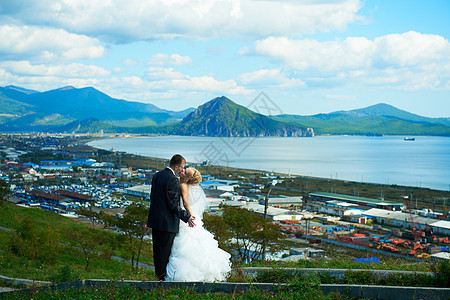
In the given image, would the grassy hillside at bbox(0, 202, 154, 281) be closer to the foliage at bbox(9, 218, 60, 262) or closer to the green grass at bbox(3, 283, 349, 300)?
the foliage at bbox(9, 218, 60, 262)

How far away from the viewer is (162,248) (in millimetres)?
4734

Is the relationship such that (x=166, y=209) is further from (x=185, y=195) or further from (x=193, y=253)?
(x=193, y=253)

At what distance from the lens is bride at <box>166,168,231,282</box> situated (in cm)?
466

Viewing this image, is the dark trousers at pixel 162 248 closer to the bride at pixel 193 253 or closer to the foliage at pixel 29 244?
the bride at pixel 193 253

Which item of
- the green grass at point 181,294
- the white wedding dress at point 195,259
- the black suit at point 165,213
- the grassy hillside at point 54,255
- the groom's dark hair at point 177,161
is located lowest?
the grassy hillside at point 54,255

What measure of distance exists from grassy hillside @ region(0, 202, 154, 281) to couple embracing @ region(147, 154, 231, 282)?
627 mm

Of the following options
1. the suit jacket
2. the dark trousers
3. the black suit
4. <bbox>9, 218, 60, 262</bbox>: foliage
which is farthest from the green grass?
<bbox>9, 218, 60, 262</bbox>: foliage

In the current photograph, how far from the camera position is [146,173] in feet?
257

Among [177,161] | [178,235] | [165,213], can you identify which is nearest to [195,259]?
[178,235]

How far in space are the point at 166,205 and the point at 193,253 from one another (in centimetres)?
66

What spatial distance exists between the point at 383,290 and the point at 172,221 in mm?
2490

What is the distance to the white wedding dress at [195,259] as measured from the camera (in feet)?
15.3

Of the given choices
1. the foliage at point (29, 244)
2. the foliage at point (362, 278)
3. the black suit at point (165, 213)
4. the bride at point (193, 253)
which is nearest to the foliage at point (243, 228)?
the foliage at point (29, 244)

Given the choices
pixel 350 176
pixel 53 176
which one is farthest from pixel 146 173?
pixel 350 176
